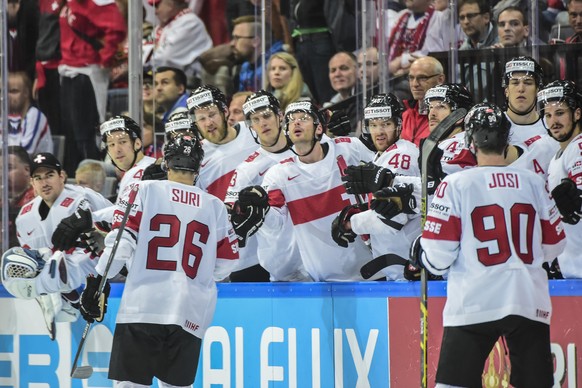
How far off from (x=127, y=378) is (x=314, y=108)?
5.58 feet

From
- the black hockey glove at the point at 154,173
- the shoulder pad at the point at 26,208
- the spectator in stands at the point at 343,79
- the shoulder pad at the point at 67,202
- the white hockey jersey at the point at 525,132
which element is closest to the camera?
the white hockey jersey at the point at 525,132

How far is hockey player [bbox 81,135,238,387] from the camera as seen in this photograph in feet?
17.0

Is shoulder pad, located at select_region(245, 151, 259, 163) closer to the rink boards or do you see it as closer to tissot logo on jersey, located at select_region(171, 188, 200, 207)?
the rink boards

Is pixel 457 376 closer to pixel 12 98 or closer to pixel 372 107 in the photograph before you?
pixel 372 107

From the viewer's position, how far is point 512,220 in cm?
447

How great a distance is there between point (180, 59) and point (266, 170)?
2141 millimetres

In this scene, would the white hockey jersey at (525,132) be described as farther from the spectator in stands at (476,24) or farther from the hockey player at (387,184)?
the spectator in stands at (476,24)

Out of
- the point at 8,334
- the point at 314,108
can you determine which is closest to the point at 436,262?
the point at 314,108

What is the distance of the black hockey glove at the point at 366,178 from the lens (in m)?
5.43

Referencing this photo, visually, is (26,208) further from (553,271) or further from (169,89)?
(553,271)

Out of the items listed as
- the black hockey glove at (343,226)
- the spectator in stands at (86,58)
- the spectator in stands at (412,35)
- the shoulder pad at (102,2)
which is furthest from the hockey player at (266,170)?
the shoulder pad at (102,2)

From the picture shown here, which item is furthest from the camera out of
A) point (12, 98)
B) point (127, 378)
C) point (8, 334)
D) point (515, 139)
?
point (12, 98)

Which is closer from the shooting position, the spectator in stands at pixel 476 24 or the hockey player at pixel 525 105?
the hockey player at pixel 525 105

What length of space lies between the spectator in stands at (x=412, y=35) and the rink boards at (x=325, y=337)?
1.85 m
